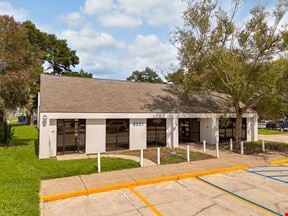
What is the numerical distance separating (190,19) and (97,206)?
14.7 meters

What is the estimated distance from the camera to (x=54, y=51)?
4881 centimetres

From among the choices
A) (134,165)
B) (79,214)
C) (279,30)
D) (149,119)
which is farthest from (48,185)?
(279,30)

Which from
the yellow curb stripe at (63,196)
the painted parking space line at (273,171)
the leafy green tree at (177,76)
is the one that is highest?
the leafy green tree at (177,76)

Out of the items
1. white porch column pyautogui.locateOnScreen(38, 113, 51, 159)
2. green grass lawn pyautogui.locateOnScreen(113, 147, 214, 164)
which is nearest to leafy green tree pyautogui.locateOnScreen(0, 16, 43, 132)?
white porch column pyautogui.locateOnScreen(38, 113, 51, 159)

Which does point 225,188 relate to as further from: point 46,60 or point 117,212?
point 46,60

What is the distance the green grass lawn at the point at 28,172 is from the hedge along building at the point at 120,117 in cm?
187

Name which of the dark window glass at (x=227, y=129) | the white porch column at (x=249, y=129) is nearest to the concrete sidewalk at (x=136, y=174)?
the dark window glass at (x=227, y=129)

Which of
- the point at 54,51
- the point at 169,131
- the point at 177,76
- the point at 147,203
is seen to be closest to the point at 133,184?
the point at 147,203

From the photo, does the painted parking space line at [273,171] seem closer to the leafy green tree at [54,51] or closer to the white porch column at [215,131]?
the white porch column at [215,131]

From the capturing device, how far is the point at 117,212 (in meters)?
7.32

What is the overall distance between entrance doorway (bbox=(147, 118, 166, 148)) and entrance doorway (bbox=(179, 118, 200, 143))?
11.0 feet

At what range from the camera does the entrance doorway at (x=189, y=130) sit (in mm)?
22297

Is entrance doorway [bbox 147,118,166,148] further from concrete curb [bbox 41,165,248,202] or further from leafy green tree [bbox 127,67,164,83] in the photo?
leafy green tree [bbox 127,67,164,83]

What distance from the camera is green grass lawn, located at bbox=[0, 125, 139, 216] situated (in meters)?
7.34
